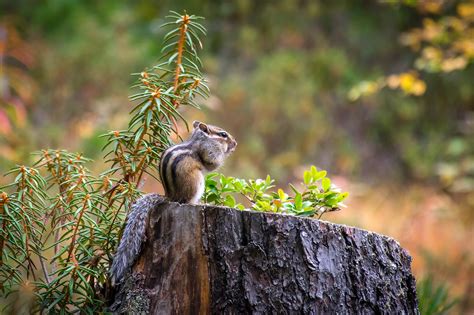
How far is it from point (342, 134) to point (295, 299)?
8090mm

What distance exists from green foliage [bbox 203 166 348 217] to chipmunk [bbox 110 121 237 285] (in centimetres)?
12

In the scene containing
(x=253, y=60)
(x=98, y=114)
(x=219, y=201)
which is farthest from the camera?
(x=253, y=60)

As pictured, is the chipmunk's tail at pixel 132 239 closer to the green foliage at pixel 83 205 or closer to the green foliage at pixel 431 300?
the green foliage at pixel 83 205

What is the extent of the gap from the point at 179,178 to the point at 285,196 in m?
0.47

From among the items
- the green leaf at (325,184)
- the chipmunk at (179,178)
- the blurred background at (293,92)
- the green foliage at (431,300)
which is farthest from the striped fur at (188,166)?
the blurred background at (293,92)

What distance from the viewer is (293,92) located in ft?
32.8

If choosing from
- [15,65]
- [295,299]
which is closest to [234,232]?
[295,299]

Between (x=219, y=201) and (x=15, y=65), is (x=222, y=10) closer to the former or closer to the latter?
(x=15, y=65)

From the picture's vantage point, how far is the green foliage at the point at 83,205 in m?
2.67

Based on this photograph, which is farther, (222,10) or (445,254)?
Answer: (222,10)

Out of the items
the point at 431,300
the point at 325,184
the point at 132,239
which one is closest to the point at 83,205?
the point at 132,239

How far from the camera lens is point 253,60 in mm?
10867

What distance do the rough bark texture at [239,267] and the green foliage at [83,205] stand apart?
11.3 inches

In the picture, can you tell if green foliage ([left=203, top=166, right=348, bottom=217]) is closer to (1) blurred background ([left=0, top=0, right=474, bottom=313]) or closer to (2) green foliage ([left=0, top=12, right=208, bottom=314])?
(2) green foliage ([left=0, top=12, right=208, bottom=314])
